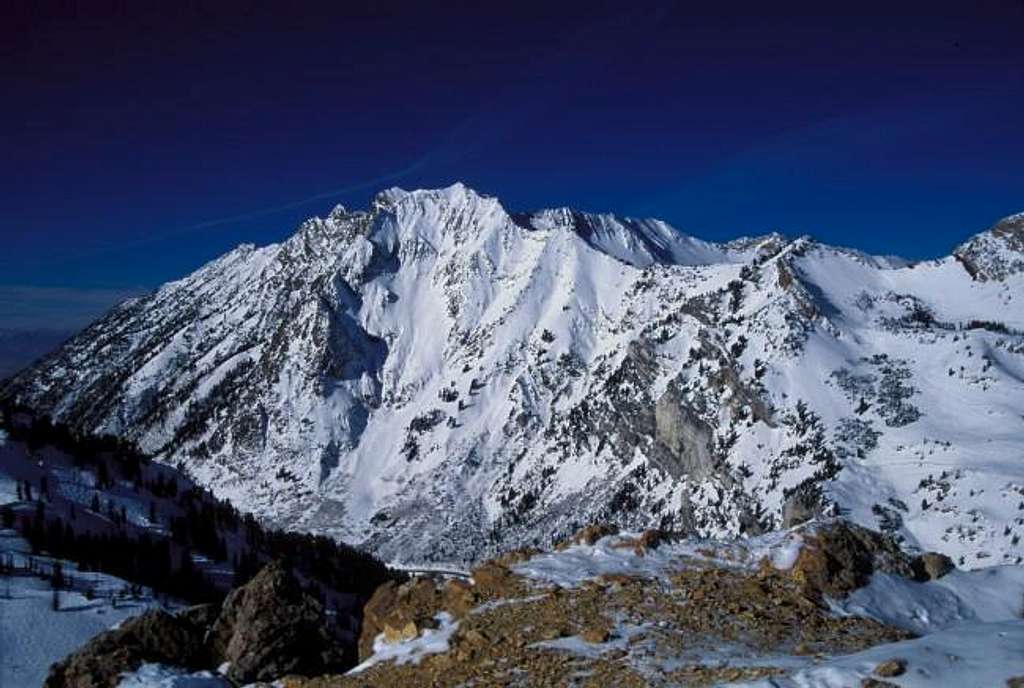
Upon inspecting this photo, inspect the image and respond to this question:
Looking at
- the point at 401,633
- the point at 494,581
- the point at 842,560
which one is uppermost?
the point at 494,581

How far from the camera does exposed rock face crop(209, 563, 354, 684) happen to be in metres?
30.1

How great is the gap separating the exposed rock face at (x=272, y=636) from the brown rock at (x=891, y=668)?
21702 millimetres

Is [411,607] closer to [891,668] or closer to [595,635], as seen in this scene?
[595,635]

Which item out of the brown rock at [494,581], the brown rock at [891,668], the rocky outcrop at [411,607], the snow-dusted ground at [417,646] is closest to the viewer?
the brown rock at [891,668]

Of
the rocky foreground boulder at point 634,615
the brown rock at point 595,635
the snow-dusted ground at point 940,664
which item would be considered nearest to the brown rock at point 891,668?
the snow-dusted ground at point 940,664

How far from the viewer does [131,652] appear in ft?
94.0

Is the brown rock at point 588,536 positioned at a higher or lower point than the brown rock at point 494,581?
higher

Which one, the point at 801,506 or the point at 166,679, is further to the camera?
the point at 801,506

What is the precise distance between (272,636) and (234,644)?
4.65 feet

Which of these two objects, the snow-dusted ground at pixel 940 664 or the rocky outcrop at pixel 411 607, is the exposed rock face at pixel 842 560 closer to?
the snow-dusted ground at pixel 940 664

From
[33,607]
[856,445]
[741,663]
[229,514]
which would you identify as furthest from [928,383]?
[741,663]

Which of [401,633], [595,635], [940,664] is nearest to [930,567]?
[940,664]

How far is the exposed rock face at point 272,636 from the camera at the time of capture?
98.8ft

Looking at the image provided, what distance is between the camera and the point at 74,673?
28.2m
